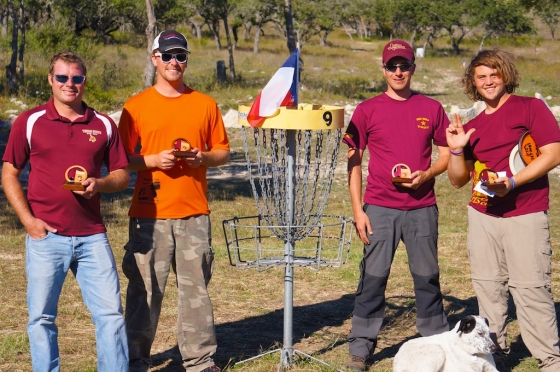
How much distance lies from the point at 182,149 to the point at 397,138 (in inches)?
53.4

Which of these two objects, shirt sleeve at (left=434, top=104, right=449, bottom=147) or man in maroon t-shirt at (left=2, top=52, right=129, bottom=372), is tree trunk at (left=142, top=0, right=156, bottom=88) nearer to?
shirt sleeve at (left=434, top=104, right=449, bottom=147)

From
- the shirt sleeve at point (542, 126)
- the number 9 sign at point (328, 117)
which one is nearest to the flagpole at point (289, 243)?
the number 9 sign at point (328, 117)

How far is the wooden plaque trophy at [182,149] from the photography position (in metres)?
4.47

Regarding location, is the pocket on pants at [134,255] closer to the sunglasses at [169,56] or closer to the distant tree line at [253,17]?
the sunglasses at [169,56]

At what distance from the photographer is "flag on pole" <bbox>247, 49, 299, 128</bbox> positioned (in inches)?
178

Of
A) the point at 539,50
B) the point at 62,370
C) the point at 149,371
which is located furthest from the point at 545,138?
the point at 539,50

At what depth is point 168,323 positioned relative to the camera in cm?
632

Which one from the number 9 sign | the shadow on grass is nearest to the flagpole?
the number 9 sign

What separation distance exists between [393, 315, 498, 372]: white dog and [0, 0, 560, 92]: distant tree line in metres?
19.6

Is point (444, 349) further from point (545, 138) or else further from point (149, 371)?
point (149, 371)

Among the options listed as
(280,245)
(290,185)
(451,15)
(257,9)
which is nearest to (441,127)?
(290,185)

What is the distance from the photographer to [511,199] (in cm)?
476

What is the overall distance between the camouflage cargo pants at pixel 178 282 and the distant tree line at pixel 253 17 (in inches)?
740

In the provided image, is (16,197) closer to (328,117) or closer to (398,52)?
(328,117)
